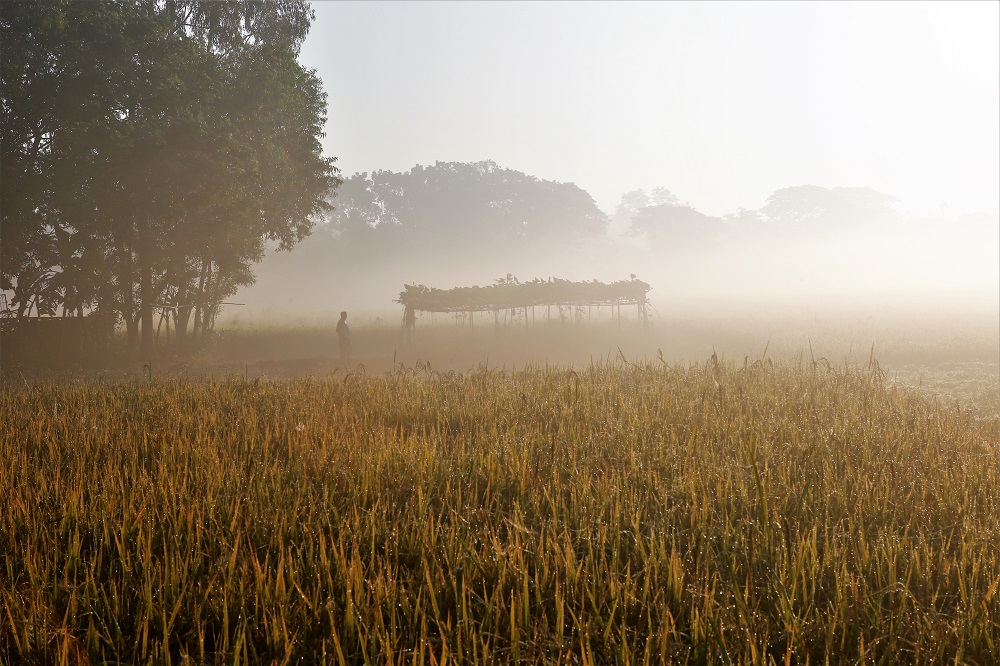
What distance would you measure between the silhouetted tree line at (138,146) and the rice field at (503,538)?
10.8 metres

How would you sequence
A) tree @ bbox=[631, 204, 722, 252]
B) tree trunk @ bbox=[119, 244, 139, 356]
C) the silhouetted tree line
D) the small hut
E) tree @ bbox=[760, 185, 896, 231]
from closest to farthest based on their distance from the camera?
the silhouetted tree line, tree trunk @ bbox=[119, 244, 139, 356], the small hut, tree @ bbox=[631, 204, 722, 252], tree @ bbox=[760, 185, 896, 231]

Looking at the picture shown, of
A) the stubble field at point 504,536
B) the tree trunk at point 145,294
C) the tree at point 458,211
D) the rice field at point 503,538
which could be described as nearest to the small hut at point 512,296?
the tree trunk at point 145,294

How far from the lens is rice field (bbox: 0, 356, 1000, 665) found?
2.60m

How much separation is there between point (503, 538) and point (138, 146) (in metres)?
15.5

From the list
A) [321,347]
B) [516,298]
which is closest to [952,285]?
[516,298]

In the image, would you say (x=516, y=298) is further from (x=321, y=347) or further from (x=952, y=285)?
(x=952, y=285)

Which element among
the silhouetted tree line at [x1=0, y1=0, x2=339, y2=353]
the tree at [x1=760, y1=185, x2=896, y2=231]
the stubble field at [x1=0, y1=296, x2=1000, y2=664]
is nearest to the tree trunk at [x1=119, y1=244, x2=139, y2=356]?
the silhouetted tree line at [x1=0, y1=0, x2=339, y2=353]

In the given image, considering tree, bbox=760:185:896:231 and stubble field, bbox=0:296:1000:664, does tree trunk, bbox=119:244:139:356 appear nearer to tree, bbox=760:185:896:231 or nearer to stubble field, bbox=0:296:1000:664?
stubble field, bbox=0:296:1000:664

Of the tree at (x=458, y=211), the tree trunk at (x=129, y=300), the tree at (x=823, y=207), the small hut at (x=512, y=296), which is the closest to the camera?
the tree trunk at (x=129, y=300)

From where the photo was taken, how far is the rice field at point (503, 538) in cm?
260

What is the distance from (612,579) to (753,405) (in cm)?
471

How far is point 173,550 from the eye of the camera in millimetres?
3074

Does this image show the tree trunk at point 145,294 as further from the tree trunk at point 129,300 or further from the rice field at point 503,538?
the rice field at point 503,538

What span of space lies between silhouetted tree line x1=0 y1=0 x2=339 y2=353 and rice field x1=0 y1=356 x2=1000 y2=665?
10848 millimetres
